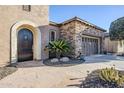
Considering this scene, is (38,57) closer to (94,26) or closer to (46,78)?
(46,78)

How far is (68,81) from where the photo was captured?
19.4 ft

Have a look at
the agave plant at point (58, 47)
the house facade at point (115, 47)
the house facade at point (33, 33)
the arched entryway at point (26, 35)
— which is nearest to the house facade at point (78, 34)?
the house facade at point (33, 33)

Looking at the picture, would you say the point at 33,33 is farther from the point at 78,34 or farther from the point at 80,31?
the point at 80,31

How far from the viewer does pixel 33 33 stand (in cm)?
1002

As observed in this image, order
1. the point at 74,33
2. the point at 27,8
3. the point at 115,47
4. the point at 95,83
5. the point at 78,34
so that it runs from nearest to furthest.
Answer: the point at 95,83 < the point at 27,8 < the point at 74,33 < the point at 78,34 < the point at 115,47

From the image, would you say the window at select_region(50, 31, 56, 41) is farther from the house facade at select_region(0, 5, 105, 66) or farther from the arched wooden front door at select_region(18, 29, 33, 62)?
the arched wooden front door at select_region(18, 29, 33, 62)

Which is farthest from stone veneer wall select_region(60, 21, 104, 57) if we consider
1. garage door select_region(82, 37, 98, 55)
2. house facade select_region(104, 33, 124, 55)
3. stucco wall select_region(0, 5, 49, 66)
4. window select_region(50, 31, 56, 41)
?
house facade select_region(104, 33, 124, 55)

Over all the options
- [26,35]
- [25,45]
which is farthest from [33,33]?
[25,45]

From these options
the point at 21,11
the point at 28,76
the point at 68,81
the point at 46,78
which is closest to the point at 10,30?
the point at 21,11

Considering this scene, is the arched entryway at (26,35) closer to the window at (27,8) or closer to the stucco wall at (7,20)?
the stucco wall at (7,20)

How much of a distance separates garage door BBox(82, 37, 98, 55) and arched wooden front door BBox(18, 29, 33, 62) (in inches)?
178

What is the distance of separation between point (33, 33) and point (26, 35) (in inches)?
20.9

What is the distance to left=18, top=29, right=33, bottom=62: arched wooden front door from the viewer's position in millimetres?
9406

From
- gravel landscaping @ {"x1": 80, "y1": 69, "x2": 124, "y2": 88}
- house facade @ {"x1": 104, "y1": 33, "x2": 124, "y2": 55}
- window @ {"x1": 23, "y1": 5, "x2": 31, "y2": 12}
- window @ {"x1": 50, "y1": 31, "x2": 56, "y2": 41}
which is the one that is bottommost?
gravel landscaping @ {"x1": 80, "y1": 69, "x2": 124, "y2": 88}
